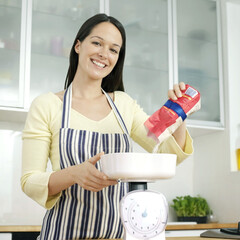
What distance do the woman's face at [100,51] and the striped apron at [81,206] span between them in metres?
0.19

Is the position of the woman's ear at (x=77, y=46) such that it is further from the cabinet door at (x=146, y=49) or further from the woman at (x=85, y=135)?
the cabinet door at (x=146, y=49)

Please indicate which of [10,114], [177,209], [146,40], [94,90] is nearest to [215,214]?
[177,209]

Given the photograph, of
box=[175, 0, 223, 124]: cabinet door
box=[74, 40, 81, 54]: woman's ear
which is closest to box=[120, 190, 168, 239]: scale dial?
box=[74, 40, 81, 54]: woman's ear

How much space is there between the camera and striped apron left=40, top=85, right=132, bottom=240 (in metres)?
1.30

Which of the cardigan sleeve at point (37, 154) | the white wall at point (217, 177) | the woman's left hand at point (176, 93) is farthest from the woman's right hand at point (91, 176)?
the white wall at point (217, 177)

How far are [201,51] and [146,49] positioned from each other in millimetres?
464

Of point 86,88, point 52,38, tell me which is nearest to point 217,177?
point 52,38

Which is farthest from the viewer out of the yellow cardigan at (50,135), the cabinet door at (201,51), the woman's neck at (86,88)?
the cabinet door at (201,51)

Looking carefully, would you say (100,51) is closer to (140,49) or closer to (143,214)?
(143,214)

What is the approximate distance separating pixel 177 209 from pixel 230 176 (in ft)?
1.44

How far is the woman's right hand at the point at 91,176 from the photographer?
978 mm

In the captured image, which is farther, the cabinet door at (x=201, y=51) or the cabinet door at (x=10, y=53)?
the cabinet door at (x=201, y=51)

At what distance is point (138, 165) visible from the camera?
0.89 m

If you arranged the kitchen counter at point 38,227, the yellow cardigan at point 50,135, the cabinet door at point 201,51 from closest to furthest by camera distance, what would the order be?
the yellow cardigan at point 50,135, the kitchen counter at point 38,227, the cabinet door at point 201,51
